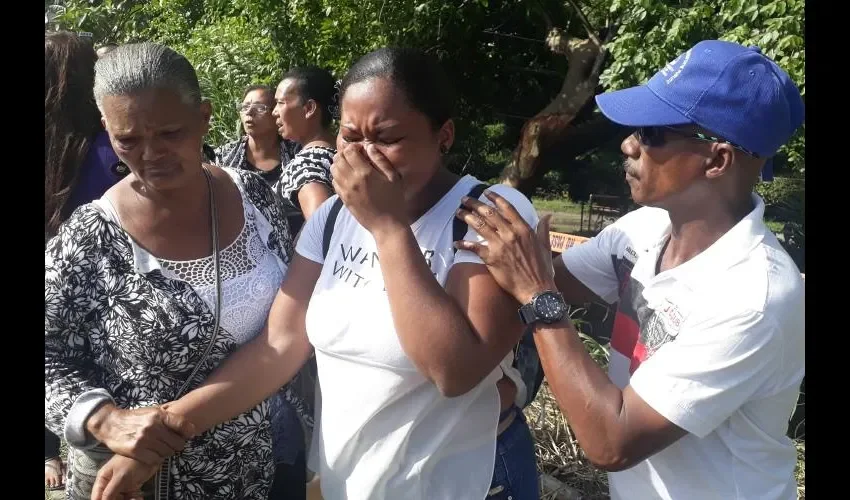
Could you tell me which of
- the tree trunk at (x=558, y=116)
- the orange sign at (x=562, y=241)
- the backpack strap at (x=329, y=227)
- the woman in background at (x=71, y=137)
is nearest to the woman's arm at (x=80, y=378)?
the backpack strap at (x=329, y=227)

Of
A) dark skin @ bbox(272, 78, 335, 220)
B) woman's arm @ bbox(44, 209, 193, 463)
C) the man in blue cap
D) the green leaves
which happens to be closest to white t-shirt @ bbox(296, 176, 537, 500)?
the man in blue cap

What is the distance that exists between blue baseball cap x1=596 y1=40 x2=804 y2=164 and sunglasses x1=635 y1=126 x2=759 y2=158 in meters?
0.02

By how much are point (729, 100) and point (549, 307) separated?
1.95ft

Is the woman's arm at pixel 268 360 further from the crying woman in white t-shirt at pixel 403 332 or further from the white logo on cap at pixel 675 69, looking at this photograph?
the white logo on cap at pixel 675 69

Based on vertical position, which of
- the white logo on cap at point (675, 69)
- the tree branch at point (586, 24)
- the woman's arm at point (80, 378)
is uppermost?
the white logo on cap at point (675, 69)

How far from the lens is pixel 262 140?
14.9ft

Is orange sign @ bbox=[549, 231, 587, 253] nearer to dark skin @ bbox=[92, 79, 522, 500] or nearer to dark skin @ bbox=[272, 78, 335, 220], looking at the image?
dark skin @ bbox=[272, 78, 335, 220]

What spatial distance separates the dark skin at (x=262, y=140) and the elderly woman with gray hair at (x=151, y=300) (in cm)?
234

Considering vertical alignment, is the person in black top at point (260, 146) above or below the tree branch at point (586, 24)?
below

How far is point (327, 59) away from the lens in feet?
25.2

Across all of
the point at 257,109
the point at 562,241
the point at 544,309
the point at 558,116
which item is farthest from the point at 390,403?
the point at 558,116

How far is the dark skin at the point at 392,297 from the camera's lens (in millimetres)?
1694
